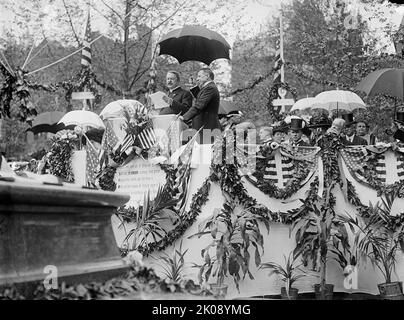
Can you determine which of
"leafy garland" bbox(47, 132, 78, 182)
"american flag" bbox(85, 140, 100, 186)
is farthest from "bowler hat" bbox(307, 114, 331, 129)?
"leafy garland" bbox(47, 132, 78, 182)

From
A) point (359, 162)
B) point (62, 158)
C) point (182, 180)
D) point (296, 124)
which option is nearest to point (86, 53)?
point (62, 158)

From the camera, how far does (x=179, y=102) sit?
30.5ft

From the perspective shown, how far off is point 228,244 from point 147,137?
6.86 ft

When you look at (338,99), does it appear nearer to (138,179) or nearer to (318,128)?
(318,128)

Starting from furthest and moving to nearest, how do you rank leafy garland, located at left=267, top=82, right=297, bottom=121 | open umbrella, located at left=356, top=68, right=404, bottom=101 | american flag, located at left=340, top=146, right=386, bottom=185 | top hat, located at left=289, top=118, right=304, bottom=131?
1. leafy garland, located at left=267, top=82, right=297, bottom=121
2. open umbrella, located at left=356, top=68, right=404, bottom=101
3. top hat, located at left=289, top=118, right=304, bottom=131
4. american flag, located at left=340, top=146, right=386, bottom=185

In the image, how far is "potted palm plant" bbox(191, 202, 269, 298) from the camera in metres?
7.26

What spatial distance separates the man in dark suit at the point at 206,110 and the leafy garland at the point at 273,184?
914 millimetres

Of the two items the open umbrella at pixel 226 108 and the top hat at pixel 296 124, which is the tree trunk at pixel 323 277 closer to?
the top hat at pixel 296 124

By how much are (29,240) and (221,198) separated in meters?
3.71

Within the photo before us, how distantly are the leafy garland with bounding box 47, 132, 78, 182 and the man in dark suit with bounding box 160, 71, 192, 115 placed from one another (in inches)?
61.4

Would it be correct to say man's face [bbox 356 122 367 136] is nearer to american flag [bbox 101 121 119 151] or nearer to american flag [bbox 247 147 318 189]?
american flag [bbox 247 147 318 189]

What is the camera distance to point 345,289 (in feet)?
25.7

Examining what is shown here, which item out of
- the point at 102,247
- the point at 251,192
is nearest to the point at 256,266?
the point at 251,192
